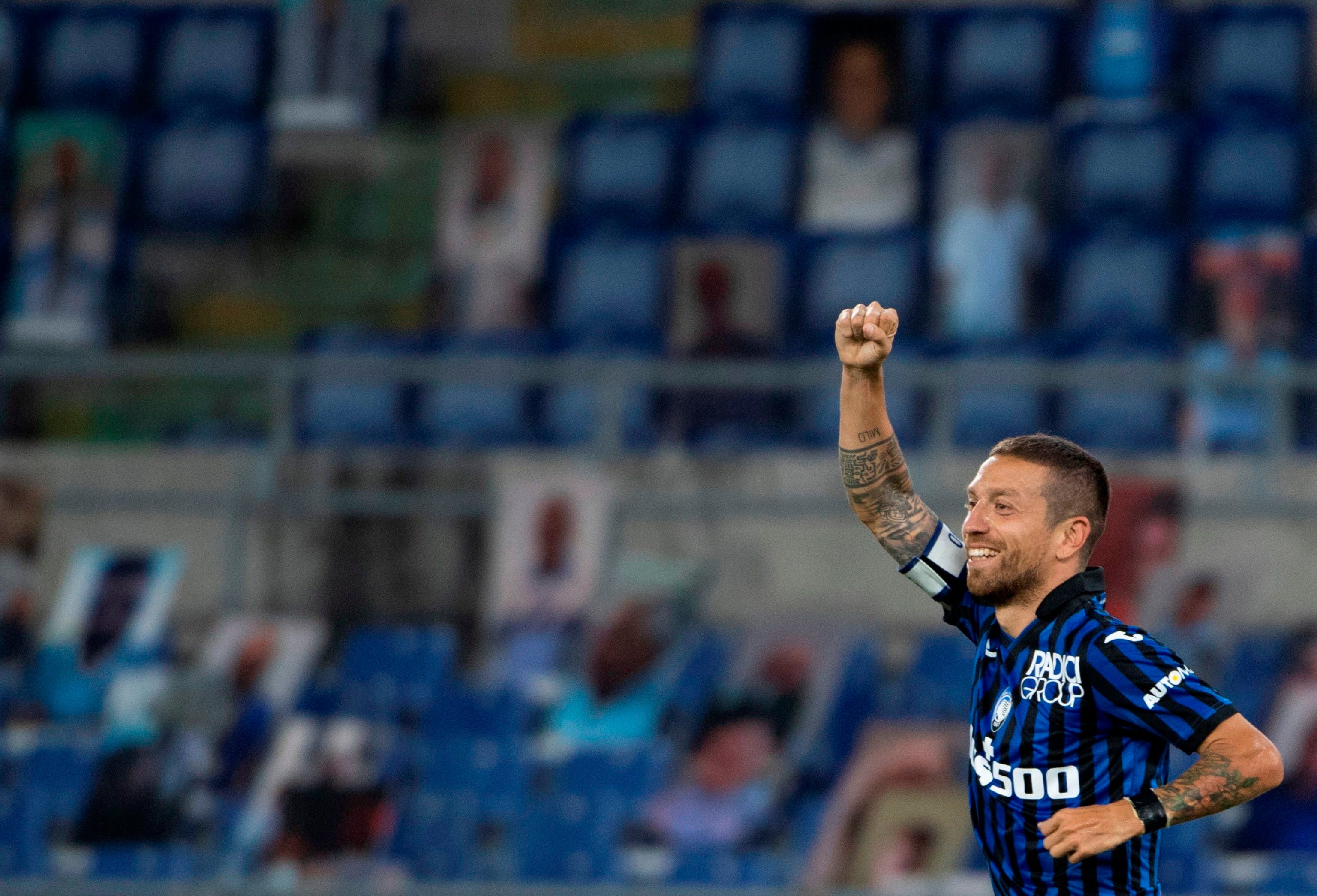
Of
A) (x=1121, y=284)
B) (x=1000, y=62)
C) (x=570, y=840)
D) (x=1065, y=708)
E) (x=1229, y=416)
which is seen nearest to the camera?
(x=1065, y=708)

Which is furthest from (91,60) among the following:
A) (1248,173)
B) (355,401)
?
(1248,173)

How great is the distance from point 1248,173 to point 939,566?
8.31 m

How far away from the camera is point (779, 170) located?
11633 millimetres

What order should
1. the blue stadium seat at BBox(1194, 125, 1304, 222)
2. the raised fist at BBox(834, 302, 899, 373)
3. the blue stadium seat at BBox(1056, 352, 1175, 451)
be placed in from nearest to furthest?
the raised fist at BBox(834, 302, 899, 373) < the blue stadium seat at BBox(1056, 352, 1175, 451) < the blue stadium seat at BBox(1194, 125, 1304, 222)

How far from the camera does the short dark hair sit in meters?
3.34

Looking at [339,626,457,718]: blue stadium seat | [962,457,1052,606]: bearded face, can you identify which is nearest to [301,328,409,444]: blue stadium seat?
[339,626,457,718]: blue stadium seat

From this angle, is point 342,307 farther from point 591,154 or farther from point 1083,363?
point 1083,363

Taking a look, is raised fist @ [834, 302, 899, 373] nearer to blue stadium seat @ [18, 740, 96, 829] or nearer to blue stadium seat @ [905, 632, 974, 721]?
blue stadium seat @ [905, 632, 974, 721]

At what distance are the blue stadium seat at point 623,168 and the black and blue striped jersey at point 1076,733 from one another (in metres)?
8.73

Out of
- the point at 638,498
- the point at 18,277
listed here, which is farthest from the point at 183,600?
the point at 18,277

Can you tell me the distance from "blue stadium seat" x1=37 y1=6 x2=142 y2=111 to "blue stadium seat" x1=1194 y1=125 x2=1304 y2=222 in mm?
7642

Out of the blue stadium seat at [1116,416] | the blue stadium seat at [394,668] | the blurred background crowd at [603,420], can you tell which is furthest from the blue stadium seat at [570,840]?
the blue stadium seat at [1116,416]

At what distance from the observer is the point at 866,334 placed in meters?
3.56

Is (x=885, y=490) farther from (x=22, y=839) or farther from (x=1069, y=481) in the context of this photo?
(x=22, y=839)
